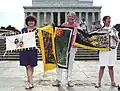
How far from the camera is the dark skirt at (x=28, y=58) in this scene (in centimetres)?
891

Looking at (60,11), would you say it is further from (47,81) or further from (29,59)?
(29,59)

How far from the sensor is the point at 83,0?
11288 cm

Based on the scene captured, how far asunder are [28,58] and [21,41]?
56 cm

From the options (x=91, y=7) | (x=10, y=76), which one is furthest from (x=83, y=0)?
(x=10, y=76)

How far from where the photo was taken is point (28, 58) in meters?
8.92

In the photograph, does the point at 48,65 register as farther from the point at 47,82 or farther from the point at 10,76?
the point at 10,76

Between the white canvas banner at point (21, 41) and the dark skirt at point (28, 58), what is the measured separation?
17cm

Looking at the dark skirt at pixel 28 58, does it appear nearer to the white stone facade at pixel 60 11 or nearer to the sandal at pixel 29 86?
the sandal at pixel 29 86

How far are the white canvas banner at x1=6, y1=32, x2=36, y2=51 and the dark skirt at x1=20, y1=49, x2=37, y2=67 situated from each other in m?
0.17

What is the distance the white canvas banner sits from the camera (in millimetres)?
9078

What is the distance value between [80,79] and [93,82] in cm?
68

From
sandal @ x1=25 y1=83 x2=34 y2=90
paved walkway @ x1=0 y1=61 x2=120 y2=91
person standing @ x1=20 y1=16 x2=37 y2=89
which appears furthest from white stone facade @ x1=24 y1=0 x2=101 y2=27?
sandal @ x1=25 y1=83 x2=34 y2=90

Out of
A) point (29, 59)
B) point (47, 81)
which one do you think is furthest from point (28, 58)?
point (47, 81)

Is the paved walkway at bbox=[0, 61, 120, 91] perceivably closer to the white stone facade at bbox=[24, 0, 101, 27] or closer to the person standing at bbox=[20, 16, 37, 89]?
the person standing at bbox=[20, 16, 37, 89]
